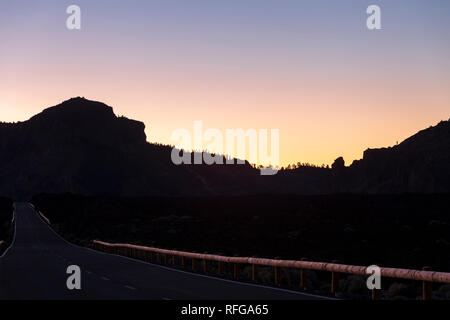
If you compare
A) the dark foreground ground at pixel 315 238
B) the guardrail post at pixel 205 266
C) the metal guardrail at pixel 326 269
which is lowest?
the dark foreground ground at pixel 315 238

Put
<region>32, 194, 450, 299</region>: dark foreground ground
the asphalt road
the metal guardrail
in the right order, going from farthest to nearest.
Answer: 1. <region>32, 194, 450, 299</region>: dark foreground ground
2. the asphalt road
3. the metal guardrail

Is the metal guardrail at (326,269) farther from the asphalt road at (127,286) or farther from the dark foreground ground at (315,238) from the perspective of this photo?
the asphalt road at (127,286)

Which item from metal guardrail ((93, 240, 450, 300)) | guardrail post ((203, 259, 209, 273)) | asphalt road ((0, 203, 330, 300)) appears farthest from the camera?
guardrail post ((203, 259, 209, 273))

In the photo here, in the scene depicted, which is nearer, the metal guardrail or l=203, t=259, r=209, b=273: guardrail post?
the metal guardrail

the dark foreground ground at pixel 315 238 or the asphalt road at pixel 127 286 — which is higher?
the asphalt road at pixel 127 286

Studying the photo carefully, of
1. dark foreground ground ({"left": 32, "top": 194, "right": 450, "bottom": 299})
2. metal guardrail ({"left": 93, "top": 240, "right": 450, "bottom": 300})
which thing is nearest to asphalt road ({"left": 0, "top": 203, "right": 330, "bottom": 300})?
metal guardrail ({"left": 93, "top": 240, "right": 450, "bottom": 300})

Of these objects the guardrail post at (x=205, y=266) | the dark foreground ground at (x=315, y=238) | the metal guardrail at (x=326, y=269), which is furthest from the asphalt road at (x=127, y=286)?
the dark foreground ground at (x=315, y=238)

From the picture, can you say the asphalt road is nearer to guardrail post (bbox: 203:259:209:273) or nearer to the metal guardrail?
guardrail post (bbox: 203:259:209:273)

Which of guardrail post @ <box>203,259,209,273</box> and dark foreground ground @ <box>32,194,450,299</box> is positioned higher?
guardrail post @ <box>203,259,209,273</box>

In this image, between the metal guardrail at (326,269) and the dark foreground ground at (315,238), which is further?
the dark foreground ground at (315,238)

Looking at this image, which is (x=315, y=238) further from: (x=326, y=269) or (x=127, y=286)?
(x=326, y=269)
